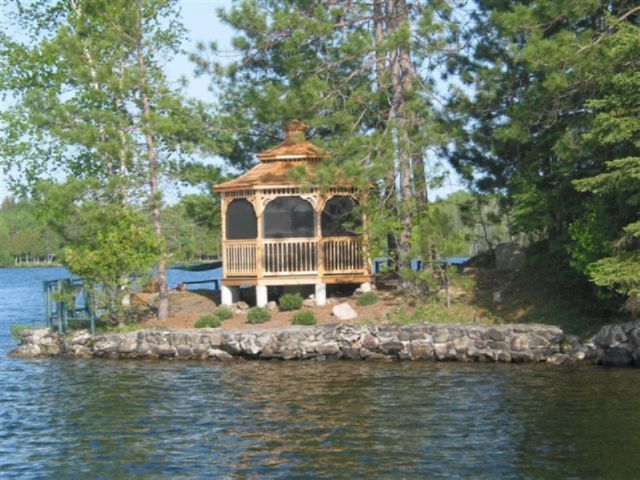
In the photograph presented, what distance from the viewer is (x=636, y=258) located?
19719mm

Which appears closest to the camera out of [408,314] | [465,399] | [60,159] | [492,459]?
[492,459]

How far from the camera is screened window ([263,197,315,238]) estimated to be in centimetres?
2652

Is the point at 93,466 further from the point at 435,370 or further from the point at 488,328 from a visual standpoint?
the point at 488,328

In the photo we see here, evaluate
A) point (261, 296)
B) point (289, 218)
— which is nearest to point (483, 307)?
point (289, 218)

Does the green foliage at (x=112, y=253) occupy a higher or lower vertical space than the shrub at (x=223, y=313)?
higher

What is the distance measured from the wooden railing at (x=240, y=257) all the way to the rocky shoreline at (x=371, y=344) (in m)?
3.69

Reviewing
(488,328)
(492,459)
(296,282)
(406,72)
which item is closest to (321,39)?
(406,72)

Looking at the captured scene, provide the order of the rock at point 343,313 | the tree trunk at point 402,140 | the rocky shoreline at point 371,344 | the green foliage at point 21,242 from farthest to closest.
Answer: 1. the green foliage at point 21,242
2. the tree trunk at point 402,140
3. the rock at point 343,313
4. the rocky shoreline at point 371,344

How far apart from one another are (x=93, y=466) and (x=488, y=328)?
1081 cm

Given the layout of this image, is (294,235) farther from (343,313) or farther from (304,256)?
(343,313)

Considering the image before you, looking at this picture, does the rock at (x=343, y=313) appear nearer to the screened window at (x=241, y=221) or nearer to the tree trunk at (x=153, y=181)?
the screened window at (x=241, y=221)

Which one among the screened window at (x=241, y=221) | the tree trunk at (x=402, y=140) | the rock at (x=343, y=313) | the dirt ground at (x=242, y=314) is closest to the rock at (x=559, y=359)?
the dirt ground at (x=242, y=314)

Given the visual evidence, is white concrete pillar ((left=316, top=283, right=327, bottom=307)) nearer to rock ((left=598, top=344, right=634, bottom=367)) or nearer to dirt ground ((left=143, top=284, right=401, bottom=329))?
dirt ground ((left=143, top=284, right=401, bottom=329))

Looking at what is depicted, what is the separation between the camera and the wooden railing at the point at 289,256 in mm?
26469
